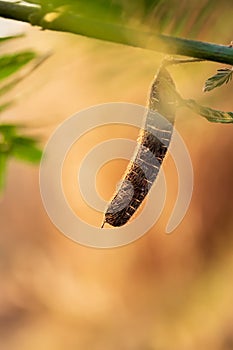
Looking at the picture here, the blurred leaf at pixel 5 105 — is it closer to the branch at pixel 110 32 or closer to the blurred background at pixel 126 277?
the branch at pixel 110 32

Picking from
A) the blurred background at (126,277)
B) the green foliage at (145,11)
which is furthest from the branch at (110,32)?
the blurred background at (126,277)

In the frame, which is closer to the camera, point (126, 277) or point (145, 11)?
point (145, 11)

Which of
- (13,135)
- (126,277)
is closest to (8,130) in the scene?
(13,135)

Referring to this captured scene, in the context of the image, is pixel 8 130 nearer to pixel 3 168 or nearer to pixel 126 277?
pixel 3 168

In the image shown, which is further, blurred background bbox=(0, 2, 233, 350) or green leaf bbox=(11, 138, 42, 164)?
blurred background bbox=(0, 2, 233, 350)

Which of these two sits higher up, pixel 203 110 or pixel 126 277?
pixel 203 110

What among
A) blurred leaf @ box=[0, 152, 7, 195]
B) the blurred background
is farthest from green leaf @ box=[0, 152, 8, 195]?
the blurred background

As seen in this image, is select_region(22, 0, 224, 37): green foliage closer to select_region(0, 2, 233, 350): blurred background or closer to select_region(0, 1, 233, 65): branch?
select_region(0, 1, 233, 65): branch
